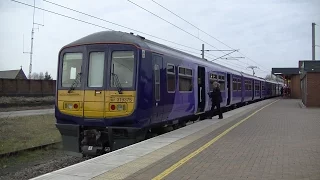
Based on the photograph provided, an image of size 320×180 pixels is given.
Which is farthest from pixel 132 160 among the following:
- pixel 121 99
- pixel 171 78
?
pixel 171 78

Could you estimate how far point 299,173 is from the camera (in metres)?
6.36

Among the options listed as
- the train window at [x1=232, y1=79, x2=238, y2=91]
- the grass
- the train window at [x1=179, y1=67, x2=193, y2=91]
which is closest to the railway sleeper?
the train window at [x1=179, y1=67, x2=193, y2=91]

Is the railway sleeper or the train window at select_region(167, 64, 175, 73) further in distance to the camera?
the train window at select_region(167, 64, 175, 73)

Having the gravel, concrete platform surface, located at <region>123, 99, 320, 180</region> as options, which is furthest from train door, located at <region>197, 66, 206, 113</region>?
the gravel

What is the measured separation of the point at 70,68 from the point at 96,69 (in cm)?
84

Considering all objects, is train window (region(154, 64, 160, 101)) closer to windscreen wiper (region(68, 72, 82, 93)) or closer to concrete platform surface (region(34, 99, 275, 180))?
concrete platform surface (region(34, 99, 275, 180))

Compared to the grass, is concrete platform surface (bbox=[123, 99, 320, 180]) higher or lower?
higher

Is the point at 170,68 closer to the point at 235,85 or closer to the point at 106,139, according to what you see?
the point at 106,139

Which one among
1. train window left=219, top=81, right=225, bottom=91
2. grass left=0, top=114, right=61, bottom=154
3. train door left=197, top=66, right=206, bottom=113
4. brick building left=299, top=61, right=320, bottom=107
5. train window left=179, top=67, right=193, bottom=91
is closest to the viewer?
train window left=179, top=67, right=193, bottom=91

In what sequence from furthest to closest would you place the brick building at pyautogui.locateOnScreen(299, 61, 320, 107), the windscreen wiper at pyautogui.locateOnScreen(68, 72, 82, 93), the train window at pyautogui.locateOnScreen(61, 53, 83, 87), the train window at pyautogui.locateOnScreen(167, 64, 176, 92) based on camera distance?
the brick building at pyautogui.locateOnScreen(299, 61, 320, 107), the train window at pyautogui.locateOnScreen(167, 64, 176, 92), the train window at pyautogui.locateOnScreen(61, 53, 83, 87), the windscreen wiper at pyautogui.locateOnScreen(68, 72, 82, 93)

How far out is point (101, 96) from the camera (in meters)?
9.29

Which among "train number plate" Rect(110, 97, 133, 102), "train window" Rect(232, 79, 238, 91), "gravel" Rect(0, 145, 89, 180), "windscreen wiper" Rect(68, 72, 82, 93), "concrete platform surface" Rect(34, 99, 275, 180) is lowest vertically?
"gravel" Rect(0, 145, 89, 180)

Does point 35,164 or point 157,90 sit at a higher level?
point 157,90

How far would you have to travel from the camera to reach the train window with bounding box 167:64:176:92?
11341mm
